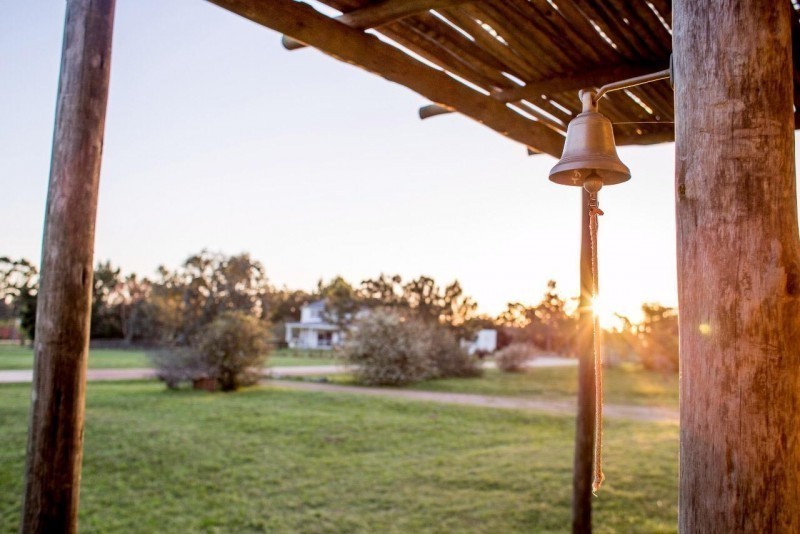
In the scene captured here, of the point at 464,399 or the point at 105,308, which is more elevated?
the point at 105,308

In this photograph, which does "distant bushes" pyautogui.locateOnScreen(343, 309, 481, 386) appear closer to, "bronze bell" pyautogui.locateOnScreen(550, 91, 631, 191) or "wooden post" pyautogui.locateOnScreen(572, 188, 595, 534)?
"wooden post" pyautogui.locateOnScreen(572, 188, 595, 534)

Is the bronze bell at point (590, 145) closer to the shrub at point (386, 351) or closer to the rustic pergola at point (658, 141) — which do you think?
the rustic pergola at point (658, 141)

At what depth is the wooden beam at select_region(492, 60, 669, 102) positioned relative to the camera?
299 cm

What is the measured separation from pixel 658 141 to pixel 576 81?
1122 mm

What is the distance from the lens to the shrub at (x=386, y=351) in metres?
17.8

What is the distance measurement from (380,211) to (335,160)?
5.19 meters

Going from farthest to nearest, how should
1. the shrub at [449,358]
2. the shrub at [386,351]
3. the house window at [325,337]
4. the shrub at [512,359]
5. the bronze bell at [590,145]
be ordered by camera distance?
1. the house window at [325,337]
2. the shrub at [512,359]
3. the shrub at [449,358]
4. the shrub at [386,351]
5. the bronze bell at [590,145]

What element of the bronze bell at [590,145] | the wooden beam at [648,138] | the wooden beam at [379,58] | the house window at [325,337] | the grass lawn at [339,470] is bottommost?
the grass lawn at [339,470]

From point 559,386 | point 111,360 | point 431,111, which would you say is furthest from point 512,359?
point 431,111

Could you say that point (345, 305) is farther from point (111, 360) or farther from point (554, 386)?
point (554, 386)

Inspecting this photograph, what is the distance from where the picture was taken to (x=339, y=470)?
289 inches

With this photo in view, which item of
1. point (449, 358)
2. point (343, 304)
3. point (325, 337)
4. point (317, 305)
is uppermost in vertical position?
point (317, 305)

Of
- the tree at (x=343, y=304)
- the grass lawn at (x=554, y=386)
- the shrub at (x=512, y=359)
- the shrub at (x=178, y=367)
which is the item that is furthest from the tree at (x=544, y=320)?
the shrub at (x=178, y=367)

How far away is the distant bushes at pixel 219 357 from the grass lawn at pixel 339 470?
2.74 metres
